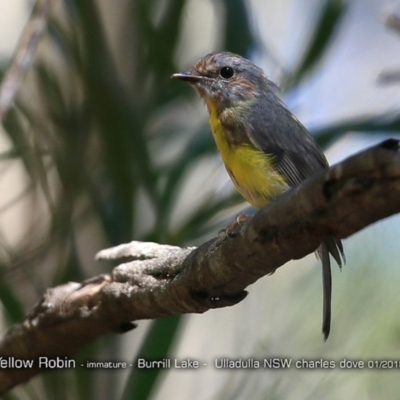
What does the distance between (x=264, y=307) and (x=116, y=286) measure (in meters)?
1.47

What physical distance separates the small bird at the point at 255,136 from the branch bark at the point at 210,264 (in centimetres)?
23

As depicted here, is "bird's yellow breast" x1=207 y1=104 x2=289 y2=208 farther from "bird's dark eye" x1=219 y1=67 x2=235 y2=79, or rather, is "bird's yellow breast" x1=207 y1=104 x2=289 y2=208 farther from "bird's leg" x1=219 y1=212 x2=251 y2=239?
"bird's dark eye" x1=219 y1=67 x2=235 y2=79

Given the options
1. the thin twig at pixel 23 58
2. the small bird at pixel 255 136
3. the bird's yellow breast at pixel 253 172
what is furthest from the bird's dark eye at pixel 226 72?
the thin twig at pixel 23 58

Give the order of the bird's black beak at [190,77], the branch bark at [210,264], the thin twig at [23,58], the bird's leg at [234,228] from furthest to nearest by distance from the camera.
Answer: the bird's black beak at [190,77], the thin twig at [23,58], the bird's leg at [234,228], the branch bark at [210,264]

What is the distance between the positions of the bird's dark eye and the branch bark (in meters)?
0.62

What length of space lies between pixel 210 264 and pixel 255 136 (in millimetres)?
519

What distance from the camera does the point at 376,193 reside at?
3.02 feet

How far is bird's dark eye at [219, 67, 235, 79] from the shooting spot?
2045 millimetres

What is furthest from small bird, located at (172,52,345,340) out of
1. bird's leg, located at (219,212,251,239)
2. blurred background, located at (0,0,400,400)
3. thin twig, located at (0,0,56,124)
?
thin twig, located at (0,0,56,124)

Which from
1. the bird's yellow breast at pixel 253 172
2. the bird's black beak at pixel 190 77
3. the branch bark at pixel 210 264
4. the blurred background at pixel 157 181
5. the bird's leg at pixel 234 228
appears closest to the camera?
the branch bark at pixel 210 264

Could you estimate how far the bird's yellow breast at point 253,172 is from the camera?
5.57ft

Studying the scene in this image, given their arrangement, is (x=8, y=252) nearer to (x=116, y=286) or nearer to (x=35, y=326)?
(x=35, y=326)

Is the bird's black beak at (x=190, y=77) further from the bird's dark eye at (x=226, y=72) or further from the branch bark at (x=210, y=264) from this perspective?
the branch bark at (x=210, y=264)

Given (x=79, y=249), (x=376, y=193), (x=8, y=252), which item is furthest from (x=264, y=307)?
(x=376, y=193)
